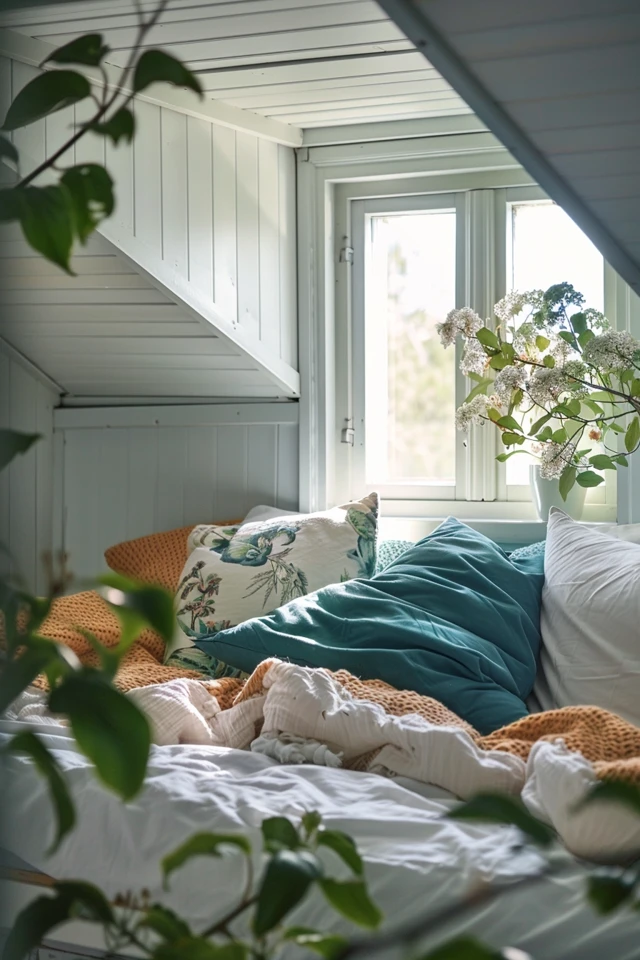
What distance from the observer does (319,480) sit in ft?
8.85

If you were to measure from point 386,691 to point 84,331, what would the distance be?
4.78 ft

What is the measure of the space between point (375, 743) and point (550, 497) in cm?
127

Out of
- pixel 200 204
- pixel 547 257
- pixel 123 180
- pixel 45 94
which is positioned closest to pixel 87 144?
pixel 123 180

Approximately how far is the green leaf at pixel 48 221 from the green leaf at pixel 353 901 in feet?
0.81

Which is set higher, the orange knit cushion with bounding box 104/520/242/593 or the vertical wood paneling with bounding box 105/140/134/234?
the vertical wood paneling with bounding box 105/140/134/234

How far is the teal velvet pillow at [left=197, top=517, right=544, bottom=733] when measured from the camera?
5.24ft

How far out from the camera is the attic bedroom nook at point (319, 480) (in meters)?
0.37

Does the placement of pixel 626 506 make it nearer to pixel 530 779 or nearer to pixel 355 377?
pixel 355 377

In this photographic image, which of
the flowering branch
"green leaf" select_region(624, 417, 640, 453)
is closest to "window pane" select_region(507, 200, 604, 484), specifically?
the flowering branch

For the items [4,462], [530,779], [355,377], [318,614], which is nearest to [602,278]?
[355,377]

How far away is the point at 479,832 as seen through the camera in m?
1.06

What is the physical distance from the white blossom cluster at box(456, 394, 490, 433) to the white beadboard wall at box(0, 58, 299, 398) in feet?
1.72

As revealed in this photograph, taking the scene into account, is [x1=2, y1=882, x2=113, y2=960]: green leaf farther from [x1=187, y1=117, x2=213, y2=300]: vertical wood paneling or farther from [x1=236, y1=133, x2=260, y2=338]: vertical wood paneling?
[x1=236, y1=133, x2=260, y2=338]: vertical wood paneling

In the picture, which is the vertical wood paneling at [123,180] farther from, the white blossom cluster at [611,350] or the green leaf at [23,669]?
the green leaf at [23,669]
